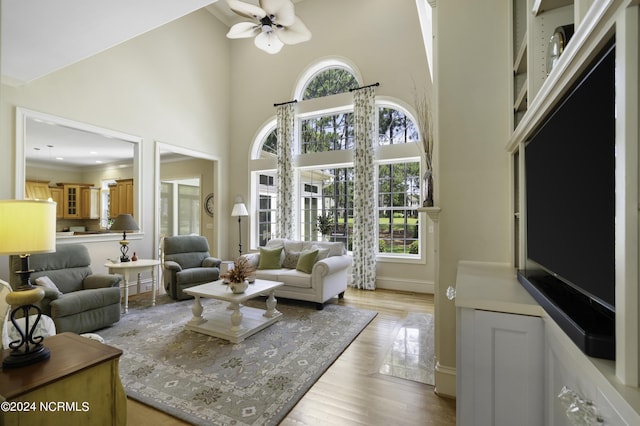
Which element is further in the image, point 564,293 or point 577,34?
point 564,293

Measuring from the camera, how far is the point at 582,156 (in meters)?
1.00

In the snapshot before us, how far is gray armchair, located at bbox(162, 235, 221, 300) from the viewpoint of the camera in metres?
4.42

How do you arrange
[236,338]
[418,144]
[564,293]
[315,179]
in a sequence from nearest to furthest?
[564,293] → [236,338] → [418,144] → [315,179]

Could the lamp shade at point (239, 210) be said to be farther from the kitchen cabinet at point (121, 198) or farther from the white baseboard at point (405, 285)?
the kitchen cabinet at point (121, 198)

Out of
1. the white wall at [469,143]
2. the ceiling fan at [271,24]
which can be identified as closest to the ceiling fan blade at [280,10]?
the ceiling fan at [271,24]

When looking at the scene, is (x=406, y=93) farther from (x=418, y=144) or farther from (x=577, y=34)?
(x=577, y=34)

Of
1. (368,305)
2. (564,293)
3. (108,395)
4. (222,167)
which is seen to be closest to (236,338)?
(108,395)

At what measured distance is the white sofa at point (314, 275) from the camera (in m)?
3.98

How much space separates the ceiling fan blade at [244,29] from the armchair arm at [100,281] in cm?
346

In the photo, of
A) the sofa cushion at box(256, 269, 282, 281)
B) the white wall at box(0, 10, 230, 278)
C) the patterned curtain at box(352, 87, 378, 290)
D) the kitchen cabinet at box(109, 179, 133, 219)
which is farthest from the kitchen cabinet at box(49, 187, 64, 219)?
the patterned curtain at box(352, 87, 378, 290)

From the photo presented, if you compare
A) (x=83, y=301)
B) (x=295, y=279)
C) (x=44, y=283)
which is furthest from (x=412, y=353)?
(x=44, y=283)

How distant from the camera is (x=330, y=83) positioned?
591cm

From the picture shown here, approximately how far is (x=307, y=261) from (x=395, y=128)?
292 centimetres

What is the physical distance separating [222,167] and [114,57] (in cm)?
270
